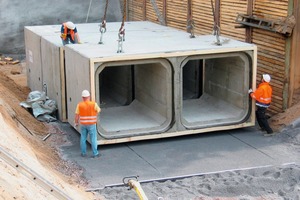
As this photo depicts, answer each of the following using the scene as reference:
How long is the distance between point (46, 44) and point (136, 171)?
625 cm

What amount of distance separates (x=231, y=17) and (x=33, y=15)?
1124 cm

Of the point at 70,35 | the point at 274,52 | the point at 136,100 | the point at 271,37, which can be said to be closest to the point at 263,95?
the point at 274,52

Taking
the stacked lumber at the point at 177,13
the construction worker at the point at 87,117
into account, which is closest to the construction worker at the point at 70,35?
the construction worker at the point at 87,117

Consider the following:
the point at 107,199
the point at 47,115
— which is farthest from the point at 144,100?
the point at 107,199

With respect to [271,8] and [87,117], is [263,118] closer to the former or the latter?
[271,8]

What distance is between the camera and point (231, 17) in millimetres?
18719

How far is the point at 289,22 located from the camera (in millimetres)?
15656

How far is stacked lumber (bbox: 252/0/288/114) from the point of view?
16.2m

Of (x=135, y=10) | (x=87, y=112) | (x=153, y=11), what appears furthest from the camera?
(x=135, y=10)

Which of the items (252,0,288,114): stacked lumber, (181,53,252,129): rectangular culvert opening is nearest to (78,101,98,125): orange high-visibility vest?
(181,53,252,129): rectangular culvert opening

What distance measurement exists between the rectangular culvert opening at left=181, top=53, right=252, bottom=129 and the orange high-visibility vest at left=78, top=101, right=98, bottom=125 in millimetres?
2495

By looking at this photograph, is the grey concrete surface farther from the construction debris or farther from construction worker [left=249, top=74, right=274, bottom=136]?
the construction debris

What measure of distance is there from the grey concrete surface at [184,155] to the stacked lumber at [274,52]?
111 cm

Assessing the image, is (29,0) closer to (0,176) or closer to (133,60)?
(133,60)
